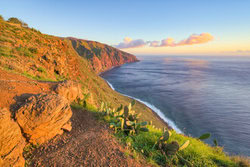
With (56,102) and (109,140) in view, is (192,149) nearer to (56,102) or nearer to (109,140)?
(109,140)

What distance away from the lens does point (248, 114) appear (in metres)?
26.7

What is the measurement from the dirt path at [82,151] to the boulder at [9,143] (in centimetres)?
39

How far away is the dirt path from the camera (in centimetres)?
326

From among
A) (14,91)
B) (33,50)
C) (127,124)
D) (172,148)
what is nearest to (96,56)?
(33,50)

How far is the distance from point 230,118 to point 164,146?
29.6 meters

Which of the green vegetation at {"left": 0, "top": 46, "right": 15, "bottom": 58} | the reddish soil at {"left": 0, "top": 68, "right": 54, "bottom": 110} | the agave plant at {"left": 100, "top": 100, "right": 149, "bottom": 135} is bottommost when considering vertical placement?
the agave plant at {"left": 100, "top": 100, "right": 149, "bottom": 135}


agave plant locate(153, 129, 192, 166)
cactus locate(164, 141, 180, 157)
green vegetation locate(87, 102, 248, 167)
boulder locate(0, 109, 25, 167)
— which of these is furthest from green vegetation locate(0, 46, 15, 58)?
cactus locate(164, 141, 180, 157)

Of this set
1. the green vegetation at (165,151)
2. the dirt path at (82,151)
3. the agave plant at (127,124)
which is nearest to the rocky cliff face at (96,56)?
the agave plant at (127,124)

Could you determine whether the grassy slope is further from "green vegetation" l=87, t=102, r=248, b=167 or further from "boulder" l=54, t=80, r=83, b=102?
"boulder" l=54, t=80, r=83, b=102

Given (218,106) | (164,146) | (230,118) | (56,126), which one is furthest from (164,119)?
(56,126)

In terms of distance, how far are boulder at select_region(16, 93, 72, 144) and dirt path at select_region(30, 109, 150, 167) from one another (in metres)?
0.32

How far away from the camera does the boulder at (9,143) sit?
2.82 metres

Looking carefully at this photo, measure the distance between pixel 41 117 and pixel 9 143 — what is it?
0.85m

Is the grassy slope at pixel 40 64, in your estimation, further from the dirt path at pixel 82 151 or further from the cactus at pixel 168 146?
the dirt path at pixel 82 151
